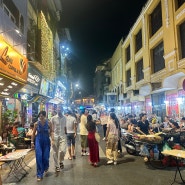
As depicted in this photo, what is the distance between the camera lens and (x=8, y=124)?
1166 cm

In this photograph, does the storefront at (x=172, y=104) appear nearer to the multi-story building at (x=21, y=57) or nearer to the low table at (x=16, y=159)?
the multi-story building at (x=21, y=57)

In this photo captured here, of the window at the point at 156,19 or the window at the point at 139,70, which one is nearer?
the window at the point at 156,19

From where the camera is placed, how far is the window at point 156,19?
19953 millimetres

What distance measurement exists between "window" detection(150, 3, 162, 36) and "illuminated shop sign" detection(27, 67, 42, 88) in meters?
11.0

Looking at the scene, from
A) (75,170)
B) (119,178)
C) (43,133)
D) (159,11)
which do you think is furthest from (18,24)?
(159,11)

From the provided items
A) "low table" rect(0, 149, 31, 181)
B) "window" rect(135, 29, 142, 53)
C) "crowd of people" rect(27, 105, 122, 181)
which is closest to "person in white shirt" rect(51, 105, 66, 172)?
"crowd of people" rect(27, 105, 122, 181)

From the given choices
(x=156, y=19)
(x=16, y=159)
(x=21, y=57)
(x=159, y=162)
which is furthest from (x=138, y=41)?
(x=16, y=159)

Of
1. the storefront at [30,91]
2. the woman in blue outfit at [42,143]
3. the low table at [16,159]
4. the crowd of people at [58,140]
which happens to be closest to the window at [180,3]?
the crowd of people at [58,140]

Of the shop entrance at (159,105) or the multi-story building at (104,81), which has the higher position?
the multi-story building at (104,81)

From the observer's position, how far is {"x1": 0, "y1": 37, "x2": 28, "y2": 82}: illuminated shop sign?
366 inches

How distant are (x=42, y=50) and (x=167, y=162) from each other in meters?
13.8

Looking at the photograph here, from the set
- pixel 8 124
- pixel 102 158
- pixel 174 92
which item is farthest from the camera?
pixel 174 92

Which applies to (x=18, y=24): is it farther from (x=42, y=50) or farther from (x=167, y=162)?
(x=167, y=162)

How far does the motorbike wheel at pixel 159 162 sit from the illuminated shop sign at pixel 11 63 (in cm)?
657
